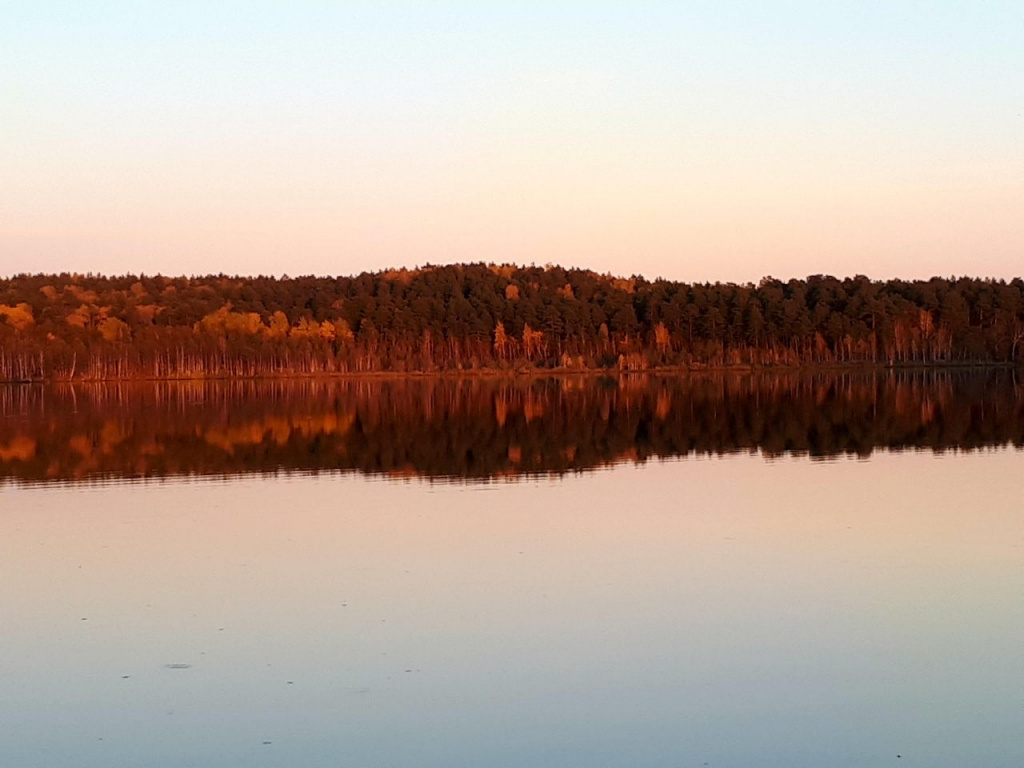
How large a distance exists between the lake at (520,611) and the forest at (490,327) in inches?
3606

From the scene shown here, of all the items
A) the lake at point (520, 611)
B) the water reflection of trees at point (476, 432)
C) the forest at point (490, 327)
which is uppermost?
the forest at point (490, 327)

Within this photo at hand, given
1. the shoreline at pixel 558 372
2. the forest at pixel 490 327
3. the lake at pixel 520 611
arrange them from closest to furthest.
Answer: the lake at pixel 520 611, the shoreline at pixel 558 372, the forest at pixel 490 327

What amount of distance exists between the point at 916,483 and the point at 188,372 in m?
101

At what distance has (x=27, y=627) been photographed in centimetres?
1273

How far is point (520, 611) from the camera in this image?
12828 millimetres

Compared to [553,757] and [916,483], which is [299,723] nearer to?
[553,757]

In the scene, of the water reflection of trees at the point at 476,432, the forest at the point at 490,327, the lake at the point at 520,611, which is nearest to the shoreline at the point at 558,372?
the forest at the point at 490,327

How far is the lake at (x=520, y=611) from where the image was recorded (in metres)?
9.12

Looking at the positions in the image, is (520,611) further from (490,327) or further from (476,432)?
(490,327)

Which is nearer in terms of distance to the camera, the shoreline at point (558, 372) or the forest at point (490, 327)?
the shoreline at point (558, 372)

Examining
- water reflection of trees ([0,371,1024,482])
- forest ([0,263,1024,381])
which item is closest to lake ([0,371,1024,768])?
water reflection of trees ([0,371,1024,482])

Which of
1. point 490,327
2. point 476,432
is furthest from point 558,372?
point 476,432

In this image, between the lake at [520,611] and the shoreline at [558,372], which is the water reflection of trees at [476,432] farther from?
the shoreline at [558,372]

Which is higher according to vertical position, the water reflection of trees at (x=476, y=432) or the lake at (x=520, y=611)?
the water reflection of trees at (x=476, y=432)
